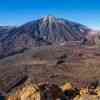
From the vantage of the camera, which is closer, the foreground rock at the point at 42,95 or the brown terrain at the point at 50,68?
the foreground rock at the point at 42,95

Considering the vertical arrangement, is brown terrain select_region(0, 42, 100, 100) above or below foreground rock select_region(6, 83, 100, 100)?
below

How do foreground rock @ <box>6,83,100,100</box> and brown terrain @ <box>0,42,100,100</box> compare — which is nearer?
foreground rock @ <box>6,83,100,100</box>

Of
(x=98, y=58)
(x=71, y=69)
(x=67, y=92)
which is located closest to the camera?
(x=67, y=92)

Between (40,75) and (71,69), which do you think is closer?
(40,75)

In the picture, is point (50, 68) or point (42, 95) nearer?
point (42, 95)

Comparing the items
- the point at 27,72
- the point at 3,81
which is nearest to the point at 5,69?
the point at 27,72

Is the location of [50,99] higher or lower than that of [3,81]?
higher

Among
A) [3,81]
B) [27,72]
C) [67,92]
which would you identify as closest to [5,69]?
[27,72]

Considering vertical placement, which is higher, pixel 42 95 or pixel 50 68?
pixel 42 95

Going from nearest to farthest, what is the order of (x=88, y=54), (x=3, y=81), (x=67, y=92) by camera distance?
1. (x=67, y=92)
2. (x=3, y=81)
3. (x=88, y=54)

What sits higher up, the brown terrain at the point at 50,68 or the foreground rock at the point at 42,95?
the foreground rock at the point at 42,95

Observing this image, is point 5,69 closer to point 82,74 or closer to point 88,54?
point 82,74
